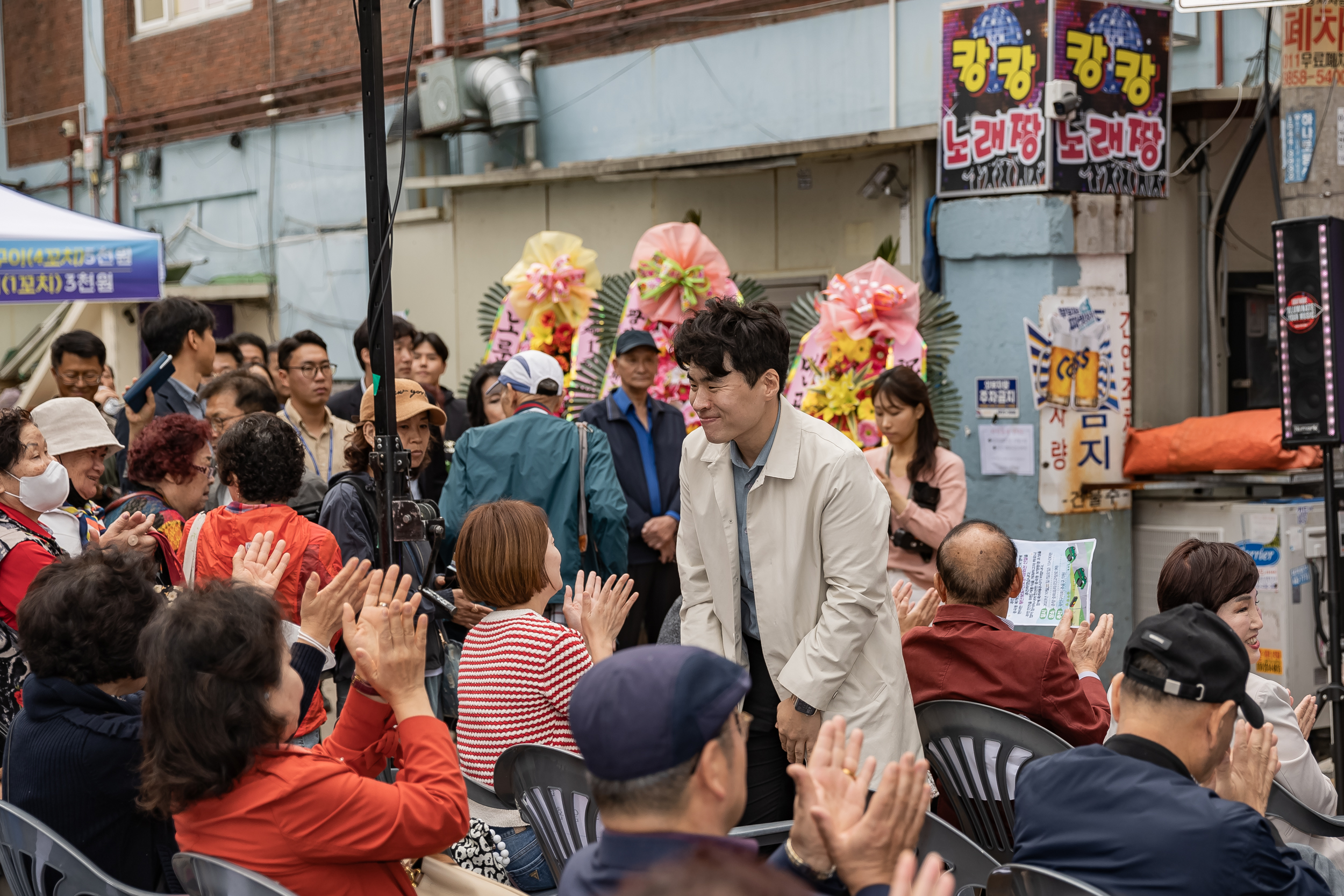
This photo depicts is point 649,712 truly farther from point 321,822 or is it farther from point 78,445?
point 78,445

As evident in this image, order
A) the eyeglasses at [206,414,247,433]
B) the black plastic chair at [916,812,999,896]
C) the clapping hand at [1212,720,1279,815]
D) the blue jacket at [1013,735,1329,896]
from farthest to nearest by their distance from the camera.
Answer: the eyeglasses at [206,414,247,433] → the black plastic chair at [916,812,999,896] → the clapping hand at [1212,720,1279,815] → the blue jacket at [1013,735,1329,896]

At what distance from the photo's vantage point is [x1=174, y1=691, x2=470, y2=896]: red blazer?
89.7 inches

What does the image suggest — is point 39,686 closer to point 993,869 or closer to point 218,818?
point 218,818

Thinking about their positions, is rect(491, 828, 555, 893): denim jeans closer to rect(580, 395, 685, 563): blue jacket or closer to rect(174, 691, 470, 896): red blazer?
rect(174, 691, 470, 896): red blazer

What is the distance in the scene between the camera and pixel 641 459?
5723 mm

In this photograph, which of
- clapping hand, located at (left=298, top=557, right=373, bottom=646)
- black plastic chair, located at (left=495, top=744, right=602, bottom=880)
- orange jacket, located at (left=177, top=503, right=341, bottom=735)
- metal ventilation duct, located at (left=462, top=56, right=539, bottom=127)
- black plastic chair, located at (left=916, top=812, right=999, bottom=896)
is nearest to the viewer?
black plastic chair, located at (left=916, top=812, right=999, bottom=896)

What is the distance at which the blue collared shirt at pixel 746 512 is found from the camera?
321 centimetres

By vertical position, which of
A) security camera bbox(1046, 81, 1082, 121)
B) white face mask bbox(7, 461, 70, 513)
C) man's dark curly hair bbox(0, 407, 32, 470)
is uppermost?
security camera bbox(1046, 81, 1082, 121)

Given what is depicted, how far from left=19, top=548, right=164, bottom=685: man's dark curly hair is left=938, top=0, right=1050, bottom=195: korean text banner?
5156mm

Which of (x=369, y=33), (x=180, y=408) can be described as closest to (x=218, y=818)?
(x=369, y=33)

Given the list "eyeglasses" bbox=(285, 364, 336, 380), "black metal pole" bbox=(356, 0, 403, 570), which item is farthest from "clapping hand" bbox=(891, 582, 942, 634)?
"eyeglasses" bbox=(285, 364, 336, 380)

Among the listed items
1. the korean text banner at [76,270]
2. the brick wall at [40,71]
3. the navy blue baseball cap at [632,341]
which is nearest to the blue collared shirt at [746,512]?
Answer: the navy blue baseball cap at [632,341]

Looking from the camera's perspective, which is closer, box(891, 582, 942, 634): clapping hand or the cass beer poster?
box(891, 582, 942, 634): clapping hand

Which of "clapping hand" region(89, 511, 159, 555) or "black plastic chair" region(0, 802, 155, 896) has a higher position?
"clapping hand" region(89, 511, 159, 555)
